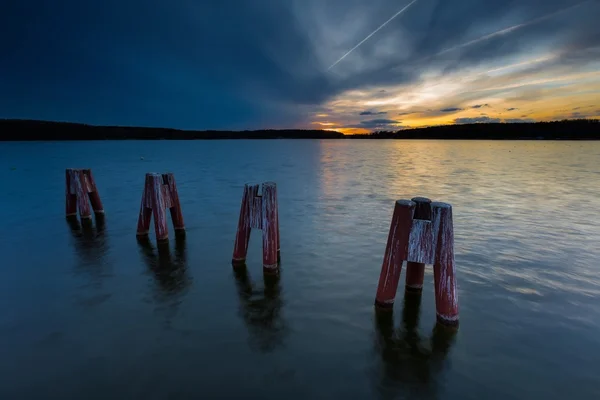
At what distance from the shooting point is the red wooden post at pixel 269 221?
7496mm

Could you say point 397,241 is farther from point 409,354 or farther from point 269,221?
point 269,221

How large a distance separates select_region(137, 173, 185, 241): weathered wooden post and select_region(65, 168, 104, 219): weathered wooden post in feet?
A: 11.3

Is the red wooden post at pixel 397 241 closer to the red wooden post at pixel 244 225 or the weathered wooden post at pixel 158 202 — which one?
the red wooden post at pixel 244 225

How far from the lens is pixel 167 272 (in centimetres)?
832

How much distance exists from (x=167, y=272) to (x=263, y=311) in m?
3.21

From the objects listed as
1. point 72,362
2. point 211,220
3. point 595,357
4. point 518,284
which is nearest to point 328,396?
point 72,362

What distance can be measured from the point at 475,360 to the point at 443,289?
1107 millimetres

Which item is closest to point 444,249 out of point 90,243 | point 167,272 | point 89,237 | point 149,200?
point 167,272

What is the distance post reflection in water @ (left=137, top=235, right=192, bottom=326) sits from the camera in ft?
22.2

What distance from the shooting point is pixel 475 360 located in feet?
16.5

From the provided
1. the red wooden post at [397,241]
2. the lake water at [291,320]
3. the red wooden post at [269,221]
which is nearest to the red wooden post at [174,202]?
the lake water at [291,320]

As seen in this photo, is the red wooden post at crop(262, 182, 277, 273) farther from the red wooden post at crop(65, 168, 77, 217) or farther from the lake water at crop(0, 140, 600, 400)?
the red wooden post at crop(65, 168, 77, 217)

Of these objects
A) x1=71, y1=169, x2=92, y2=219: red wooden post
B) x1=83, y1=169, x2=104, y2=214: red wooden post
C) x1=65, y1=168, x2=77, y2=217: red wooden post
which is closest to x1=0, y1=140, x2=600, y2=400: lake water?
x1=71, y1=169, x2=92, y2=219: red wooden post

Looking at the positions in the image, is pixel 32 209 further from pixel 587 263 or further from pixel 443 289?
pixel 587 263
